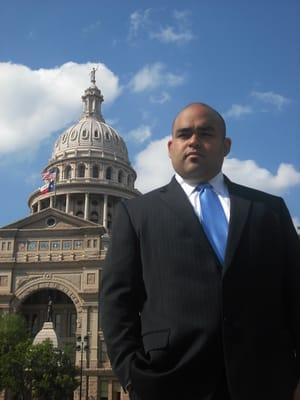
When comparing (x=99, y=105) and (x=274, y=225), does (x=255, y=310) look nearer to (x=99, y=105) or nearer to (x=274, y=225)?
(x=274, y=225)

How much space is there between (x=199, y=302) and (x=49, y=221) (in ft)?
181

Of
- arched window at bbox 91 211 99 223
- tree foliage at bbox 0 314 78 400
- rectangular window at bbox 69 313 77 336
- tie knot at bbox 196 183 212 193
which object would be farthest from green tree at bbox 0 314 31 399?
tie knot at bbox 196 183 212 193

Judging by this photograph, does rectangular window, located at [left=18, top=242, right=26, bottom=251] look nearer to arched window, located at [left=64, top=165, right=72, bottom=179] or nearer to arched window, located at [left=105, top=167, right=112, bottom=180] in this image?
arched window, located at [left=64, top=165, right=72, bottom=179]

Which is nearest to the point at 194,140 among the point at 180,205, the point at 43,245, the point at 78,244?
the point at 180,205

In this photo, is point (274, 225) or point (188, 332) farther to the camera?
point (274, 225)

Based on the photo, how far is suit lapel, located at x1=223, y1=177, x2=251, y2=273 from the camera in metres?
4.41

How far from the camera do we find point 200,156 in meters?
4.82

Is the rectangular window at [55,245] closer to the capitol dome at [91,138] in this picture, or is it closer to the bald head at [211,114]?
the capitol dome at [91,138]

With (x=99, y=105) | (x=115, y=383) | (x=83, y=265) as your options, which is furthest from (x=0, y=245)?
(x=99, y=105)

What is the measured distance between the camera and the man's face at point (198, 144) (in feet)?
15.9

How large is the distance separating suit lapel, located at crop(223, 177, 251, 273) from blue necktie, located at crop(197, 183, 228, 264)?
69 mm

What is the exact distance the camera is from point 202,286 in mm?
4320

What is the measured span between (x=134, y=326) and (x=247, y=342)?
832 mm

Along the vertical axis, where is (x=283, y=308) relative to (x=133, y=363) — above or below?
above
